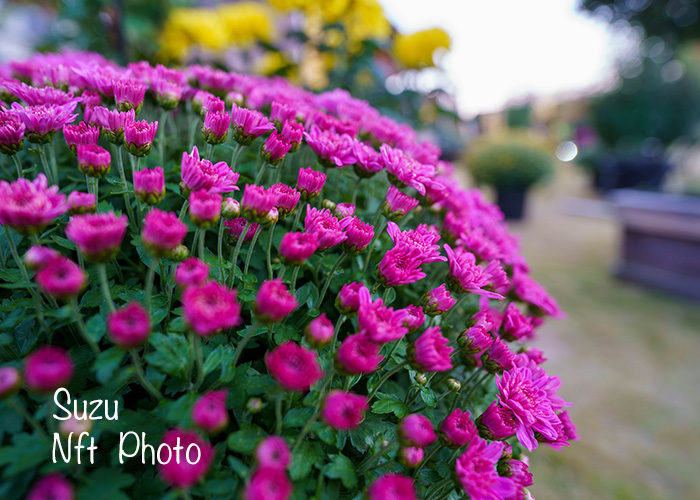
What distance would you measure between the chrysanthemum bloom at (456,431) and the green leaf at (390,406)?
0.19 ft

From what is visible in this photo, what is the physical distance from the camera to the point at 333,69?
2211 mm

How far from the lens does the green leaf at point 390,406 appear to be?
561mm

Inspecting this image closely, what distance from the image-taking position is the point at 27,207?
437 millimetres

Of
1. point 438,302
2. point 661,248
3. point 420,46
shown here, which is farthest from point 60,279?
point 661,248

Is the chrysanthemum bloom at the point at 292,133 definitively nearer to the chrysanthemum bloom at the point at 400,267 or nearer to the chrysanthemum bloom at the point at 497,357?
the chrysanthemum bloom at the point at 400,267

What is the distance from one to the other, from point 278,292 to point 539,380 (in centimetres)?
42

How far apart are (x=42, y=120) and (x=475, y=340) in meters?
0.70

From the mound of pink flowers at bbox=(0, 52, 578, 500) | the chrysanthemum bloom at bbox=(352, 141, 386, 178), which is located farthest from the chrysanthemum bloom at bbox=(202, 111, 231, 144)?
the chrysanthemum bloom at bbox=(352, 141, 386, 178)

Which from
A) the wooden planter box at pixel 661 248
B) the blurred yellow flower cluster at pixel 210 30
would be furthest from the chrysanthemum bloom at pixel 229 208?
the wooden planter box at pixel 661 248

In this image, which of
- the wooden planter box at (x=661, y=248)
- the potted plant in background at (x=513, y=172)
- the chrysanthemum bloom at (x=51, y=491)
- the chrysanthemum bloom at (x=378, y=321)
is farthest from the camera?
the potted plant in background at (x=513, y=172)

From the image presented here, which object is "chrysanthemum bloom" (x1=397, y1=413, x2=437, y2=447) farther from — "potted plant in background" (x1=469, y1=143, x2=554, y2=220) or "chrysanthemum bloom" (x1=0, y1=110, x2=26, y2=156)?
"potted plant in background" (x1=469, y1=143, x2=554, y2=220)

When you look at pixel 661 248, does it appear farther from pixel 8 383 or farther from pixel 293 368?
pixel 8 383

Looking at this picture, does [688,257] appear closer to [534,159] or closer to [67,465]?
[534,159]

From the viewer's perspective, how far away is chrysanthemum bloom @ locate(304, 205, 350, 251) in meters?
0.55
